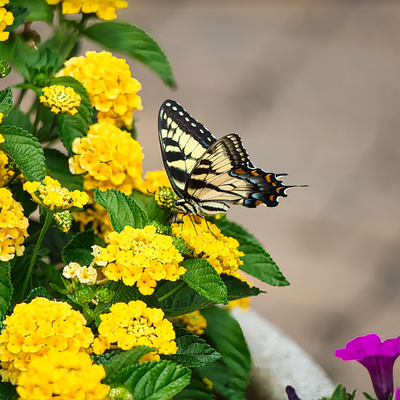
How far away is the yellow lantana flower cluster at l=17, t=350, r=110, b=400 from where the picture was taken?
0.59 meters

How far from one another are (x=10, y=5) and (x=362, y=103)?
2638 mm

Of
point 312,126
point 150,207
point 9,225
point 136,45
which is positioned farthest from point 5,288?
point 312,126

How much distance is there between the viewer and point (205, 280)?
2.48 ft

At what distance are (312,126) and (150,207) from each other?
2.30 meters

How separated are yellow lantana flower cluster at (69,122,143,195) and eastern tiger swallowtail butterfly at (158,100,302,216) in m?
0.08

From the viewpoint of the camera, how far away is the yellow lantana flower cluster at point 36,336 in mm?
634

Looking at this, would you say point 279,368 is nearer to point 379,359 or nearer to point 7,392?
point 379,359

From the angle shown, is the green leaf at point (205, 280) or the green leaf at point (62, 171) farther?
the green leaf at point (62, 171)

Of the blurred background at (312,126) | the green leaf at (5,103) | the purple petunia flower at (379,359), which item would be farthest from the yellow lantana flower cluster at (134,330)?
the blurred background at (312,126)

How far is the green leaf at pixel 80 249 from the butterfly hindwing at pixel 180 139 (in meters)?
0.20

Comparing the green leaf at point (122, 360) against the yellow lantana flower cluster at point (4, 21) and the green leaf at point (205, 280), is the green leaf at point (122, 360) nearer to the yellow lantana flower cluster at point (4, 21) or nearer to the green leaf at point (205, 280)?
the green leaf at point (205, 280)

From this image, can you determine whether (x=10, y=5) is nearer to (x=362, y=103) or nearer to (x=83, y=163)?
(x=83, y=163)

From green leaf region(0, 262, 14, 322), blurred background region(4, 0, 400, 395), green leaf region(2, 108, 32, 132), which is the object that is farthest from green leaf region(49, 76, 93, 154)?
blurred background region(4, 0, 400, 395)

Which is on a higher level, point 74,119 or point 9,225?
point 74,119
